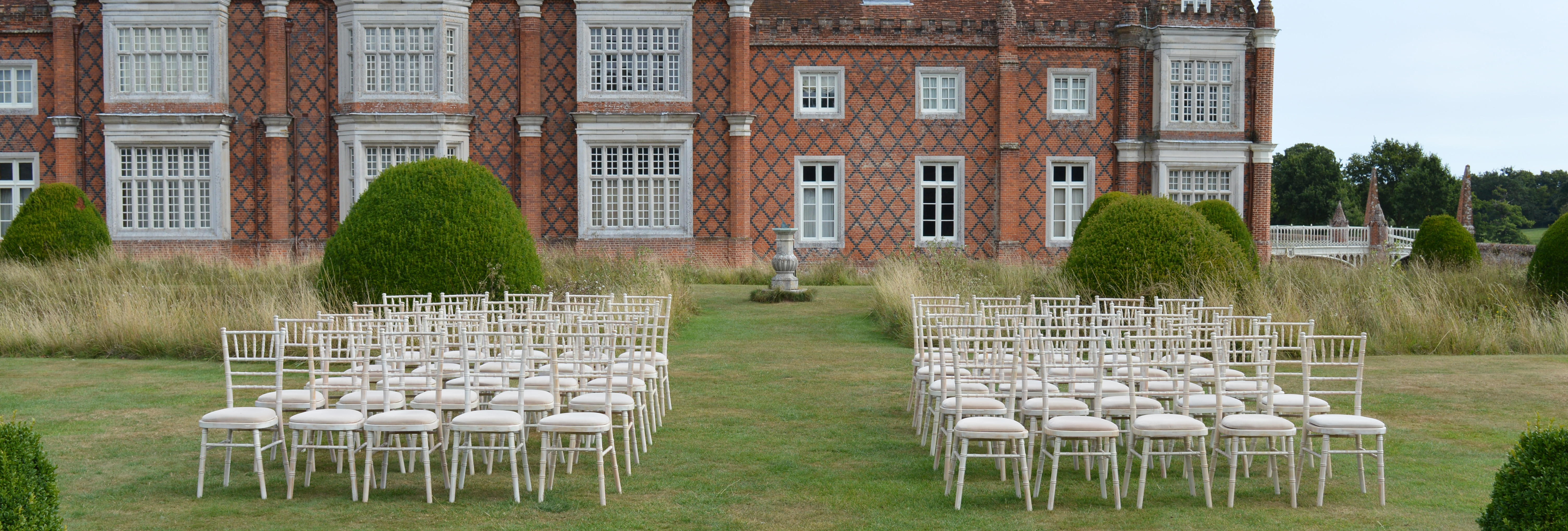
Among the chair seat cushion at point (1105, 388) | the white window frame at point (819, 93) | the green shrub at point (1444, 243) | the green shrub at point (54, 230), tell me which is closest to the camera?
the chair seat cushion at point (1105, 388)

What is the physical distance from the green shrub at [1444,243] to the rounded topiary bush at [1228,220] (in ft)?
24.3

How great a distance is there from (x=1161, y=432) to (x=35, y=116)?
29.3m

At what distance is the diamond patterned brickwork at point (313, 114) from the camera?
2739 cm

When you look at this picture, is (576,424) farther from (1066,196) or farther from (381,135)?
(1066,196)

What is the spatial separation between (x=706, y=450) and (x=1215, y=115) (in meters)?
24.6

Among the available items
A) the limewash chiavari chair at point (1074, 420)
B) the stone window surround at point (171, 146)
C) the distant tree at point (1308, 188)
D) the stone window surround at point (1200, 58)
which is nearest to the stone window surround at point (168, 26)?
the stone window surround at point (171, 146)

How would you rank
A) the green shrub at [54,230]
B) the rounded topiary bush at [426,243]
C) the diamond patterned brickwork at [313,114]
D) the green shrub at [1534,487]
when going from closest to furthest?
the green shrub at [1534,487] → the rounded topiary bush at [426,243] → the green shrub at [54,230] → the diamond patterned brickwork at [313,114]

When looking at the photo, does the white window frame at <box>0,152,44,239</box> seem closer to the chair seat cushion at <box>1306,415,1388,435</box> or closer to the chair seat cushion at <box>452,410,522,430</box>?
the chair seat cushion at <box>452,410,522,430</box>

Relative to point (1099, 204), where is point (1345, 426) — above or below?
below

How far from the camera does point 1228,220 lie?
62.3 ft

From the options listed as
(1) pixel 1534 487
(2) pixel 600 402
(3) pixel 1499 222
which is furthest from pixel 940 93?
(3) pixel 1499 222

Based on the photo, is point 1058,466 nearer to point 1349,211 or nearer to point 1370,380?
point 1370,380

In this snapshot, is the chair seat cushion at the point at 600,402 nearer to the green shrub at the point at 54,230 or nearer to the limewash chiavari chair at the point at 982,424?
the limewash chiavari chair at the point at 982,424

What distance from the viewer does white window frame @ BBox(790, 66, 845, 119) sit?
93.5 feet
